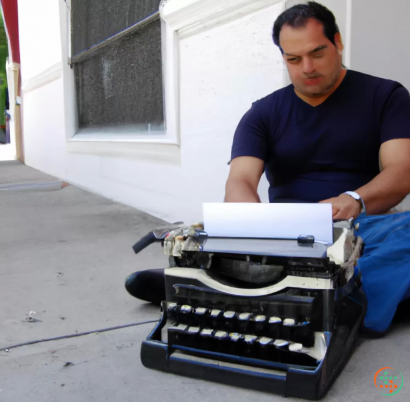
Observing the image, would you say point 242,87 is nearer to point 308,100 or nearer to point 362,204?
point 308,100

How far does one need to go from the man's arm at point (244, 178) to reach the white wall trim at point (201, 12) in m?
1.09

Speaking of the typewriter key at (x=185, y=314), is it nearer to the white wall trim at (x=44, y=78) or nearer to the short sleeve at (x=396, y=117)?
the short sleeve at (x=396, y=117)

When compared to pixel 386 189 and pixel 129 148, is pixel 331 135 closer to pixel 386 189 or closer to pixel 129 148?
pixel 386 189

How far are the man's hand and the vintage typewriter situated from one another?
0.80 ft

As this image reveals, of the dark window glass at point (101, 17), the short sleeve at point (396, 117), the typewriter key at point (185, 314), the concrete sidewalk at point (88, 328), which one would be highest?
the dark window glass at point (101, 17)

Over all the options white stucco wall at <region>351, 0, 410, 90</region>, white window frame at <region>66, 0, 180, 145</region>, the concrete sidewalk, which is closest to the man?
the concrete sidewalk

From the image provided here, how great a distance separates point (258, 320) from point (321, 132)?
986 mm

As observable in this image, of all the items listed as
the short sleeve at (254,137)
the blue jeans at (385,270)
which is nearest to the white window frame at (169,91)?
the short sleeve at (254,137)

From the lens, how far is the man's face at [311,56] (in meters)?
2.06

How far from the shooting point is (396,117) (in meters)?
2.05

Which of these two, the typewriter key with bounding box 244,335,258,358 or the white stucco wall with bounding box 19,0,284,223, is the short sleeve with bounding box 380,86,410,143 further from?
the typewriter key with bounding box 244,335,258,358

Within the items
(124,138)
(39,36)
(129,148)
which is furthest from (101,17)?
(39,36)

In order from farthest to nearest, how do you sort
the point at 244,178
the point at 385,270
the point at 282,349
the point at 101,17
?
the point at 101,17 < the point at 244,178 < the point at 385,270 < the point at 282,349

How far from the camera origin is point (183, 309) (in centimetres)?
147
